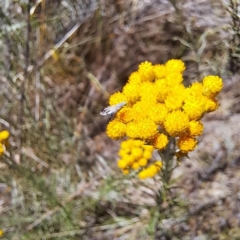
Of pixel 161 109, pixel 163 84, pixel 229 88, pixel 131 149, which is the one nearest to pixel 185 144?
pixel 161 109

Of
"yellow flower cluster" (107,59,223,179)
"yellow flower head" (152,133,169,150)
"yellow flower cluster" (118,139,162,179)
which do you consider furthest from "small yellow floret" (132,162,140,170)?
"yellow flower head" (152,133,169,150)

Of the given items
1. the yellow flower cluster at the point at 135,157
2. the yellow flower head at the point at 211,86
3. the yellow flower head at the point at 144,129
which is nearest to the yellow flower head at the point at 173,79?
the yellow flower head at the point at 211,86

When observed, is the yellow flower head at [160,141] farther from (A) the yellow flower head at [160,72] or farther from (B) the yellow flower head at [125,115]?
(A) the yellow flower head at [160,72]

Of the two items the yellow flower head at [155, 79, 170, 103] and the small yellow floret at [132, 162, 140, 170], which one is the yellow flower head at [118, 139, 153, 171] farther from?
the yellow flower head at [155, 79, 170, 103]

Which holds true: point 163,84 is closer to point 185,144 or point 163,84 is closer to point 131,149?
point 185,144

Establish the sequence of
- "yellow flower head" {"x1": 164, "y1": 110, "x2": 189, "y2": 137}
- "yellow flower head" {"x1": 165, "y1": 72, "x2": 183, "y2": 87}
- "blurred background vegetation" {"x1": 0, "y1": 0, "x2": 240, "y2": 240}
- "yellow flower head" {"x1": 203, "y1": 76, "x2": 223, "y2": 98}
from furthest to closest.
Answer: "blurred background vegetation" {"x1": 0, "y1": 0, "x2": 240, "y2": 240} < "yellow flower head" {"x1": 165, "y1": 72, "x2": 183, "y2": 87} < "yellow flower head" {"x1": 203, "y1": 76, "x2": 223, "y2": 98} < "yellow flower head" {"x1": 164, "y1": 110, "x2": 189, "y2": 137}

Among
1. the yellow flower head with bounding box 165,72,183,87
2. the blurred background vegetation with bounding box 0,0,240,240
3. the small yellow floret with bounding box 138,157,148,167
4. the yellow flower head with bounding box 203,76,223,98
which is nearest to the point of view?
the yellow flower head with bounding box 203,76,223,98
